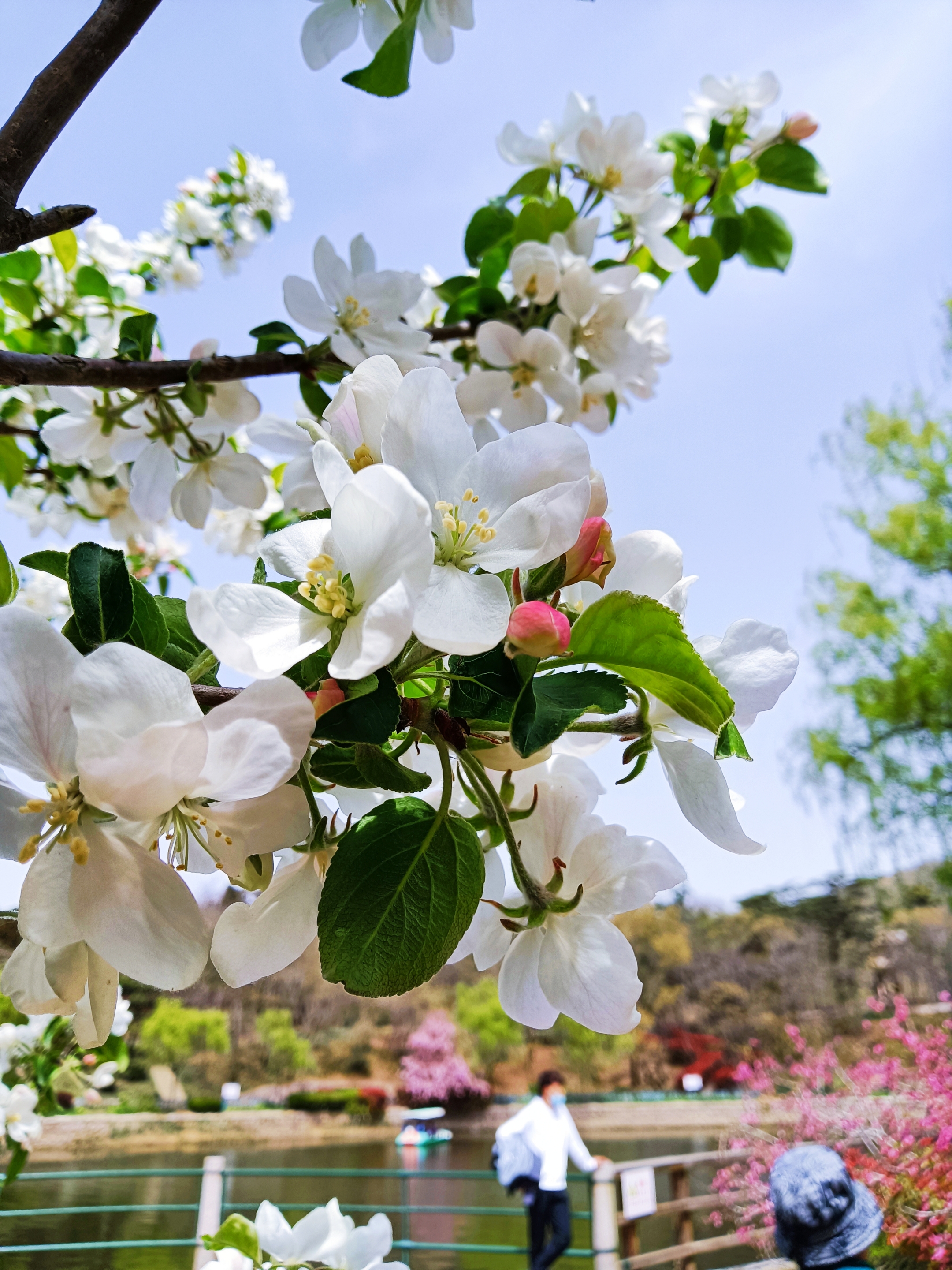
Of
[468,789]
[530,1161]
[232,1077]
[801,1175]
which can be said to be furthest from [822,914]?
[468,789]

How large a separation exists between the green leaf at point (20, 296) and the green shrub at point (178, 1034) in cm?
385

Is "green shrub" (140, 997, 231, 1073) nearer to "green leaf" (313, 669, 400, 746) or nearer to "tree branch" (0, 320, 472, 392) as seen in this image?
"tree branch" (0, 320, 472, 392)

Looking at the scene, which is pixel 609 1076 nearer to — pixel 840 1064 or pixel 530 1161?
pixel 840 1064

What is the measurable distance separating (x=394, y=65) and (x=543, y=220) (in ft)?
1.23

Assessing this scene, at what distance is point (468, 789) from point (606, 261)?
0.72 m

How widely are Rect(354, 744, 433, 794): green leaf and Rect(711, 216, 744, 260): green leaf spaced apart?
83cm

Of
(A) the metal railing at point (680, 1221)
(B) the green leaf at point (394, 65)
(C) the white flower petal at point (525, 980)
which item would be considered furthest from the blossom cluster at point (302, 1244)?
(A) the metal railing at point (680, 1221)

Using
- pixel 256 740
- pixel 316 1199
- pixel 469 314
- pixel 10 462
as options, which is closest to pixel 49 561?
pixel 256 740

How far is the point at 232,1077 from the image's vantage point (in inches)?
174

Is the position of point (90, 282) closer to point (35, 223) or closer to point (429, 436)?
point (35, 223)

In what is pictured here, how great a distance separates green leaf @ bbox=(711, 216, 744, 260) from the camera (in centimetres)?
88

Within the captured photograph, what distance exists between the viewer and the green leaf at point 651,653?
185mm

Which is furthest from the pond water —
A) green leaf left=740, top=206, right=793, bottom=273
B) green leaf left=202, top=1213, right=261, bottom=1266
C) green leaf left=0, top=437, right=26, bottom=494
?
green leaf left=740, top=206, right=793, bottom=273

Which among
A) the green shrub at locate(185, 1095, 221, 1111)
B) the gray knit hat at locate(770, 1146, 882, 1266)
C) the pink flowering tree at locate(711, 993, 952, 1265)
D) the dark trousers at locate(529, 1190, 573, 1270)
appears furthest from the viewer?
the green shrub at locate(185, 1095, 221, 1111)
